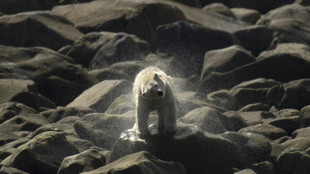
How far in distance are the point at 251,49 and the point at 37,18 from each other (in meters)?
7.18

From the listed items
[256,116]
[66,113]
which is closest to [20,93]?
[66,113]

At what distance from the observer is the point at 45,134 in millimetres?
16297

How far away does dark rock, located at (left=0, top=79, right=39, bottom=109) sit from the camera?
74.3ft

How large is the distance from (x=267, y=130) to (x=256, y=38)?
11.4 meters

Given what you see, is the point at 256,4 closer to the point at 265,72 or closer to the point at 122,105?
the point at 265,72

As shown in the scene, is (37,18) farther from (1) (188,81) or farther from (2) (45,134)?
(2) (45,134)

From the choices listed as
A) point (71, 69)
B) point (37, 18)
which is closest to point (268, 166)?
point (71, 69)

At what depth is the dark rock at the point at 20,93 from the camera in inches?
891

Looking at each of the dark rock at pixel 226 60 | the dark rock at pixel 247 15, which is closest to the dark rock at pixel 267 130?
the dark rock at pixel 226 60

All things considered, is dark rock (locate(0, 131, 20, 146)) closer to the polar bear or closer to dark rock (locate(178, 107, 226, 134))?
dark rock (locate(178, 107, 226, 134))

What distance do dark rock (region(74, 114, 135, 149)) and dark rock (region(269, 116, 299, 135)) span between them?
11.4 ft

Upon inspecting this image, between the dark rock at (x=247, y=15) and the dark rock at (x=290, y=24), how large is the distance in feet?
11.0

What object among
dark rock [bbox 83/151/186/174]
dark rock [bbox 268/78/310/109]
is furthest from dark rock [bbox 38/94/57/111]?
dark rock [bbox 83/151/186/174]

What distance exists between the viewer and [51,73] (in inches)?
1028
